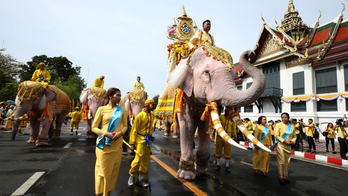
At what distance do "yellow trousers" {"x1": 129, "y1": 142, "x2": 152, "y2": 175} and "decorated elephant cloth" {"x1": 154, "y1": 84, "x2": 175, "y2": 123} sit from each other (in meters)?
1.88

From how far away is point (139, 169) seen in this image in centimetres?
341

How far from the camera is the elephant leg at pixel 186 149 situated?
12.2 ft

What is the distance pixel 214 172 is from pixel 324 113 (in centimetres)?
1517

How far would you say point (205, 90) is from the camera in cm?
321

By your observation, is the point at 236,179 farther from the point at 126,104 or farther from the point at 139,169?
the point at 126,104

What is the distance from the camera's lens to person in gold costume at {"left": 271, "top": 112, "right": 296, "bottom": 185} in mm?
4070

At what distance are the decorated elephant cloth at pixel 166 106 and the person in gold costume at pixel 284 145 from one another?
272 centimetres

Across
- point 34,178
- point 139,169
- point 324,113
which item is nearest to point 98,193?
point 139,169

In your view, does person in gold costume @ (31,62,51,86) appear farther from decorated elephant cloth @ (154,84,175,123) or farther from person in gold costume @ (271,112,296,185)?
person in gold costume @ (271,112,296,185)

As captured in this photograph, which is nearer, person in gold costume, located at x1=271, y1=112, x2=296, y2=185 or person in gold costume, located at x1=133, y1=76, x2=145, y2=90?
person in gold costume, located at x1=271, y1=112, x2=296, y2=185

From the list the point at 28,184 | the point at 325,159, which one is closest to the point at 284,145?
the point at 325,159

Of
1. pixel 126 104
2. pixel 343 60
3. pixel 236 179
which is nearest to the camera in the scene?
pixel 236 179

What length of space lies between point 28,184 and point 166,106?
3.47 m

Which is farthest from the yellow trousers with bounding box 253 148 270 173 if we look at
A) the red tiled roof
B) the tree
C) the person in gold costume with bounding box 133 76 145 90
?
the tree
